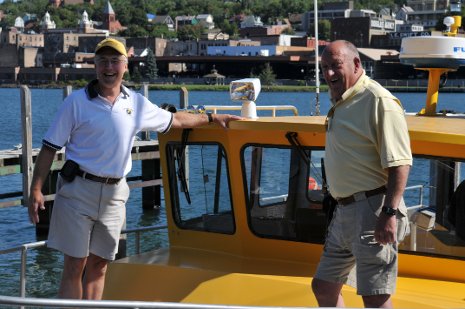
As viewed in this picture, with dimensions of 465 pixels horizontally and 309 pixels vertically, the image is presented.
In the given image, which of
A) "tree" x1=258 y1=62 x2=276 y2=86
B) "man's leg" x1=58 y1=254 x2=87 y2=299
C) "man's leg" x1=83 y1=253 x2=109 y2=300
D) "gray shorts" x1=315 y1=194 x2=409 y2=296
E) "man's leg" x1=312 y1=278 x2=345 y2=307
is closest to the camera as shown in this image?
"gray shorts" x1=315 y1=194 x2=409 y2=296

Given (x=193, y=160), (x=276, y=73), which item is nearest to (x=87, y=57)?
(x=276, y=73)

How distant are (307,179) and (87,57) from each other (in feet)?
588

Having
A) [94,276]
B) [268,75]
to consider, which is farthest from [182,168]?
[268,75]

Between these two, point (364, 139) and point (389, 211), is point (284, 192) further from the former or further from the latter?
point (389, 211)

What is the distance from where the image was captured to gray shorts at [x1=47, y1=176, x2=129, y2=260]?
5641 millimetres

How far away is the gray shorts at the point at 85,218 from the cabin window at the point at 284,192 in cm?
114

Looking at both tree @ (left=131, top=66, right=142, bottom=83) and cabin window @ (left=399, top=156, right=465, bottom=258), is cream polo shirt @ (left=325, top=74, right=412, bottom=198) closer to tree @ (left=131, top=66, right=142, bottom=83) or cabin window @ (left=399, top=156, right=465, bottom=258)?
cabin window @ (left=399, top=156, right=465, bottom=258)

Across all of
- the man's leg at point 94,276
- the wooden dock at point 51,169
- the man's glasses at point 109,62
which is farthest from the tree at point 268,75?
the man's glasses at point 109,62

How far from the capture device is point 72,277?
5.70 m

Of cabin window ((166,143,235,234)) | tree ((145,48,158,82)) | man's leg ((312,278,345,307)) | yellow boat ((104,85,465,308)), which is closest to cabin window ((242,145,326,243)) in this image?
yellow boat ((104,85,465,308))

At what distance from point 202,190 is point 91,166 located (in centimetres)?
156

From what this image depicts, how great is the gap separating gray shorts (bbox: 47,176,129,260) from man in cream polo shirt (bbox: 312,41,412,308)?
4.81ft

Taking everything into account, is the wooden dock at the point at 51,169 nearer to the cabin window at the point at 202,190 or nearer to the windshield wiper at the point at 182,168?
the cabin window at the point at 202,190

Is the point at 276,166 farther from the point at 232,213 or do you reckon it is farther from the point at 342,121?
the point at 342,121
